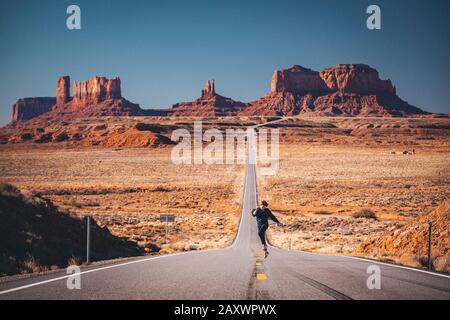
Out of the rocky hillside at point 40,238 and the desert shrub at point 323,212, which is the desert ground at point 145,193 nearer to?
the rocky hillside at point 40,238

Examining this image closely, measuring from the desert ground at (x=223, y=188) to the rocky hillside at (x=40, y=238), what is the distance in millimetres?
4350

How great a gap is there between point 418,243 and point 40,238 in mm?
12443

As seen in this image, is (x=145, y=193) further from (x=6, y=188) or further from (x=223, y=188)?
(x=6, y=188)

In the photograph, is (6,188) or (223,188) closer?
(6,188)

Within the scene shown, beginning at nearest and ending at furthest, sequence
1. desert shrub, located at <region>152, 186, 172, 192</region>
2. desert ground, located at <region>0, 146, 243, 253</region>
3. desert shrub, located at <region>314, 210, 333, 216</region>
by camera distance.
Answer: desert ground, located at <region>0, 146, 243, 253</region>
desert shrub, located at <region>314, 210, 333, 216</region>
desert shrub, located at <region>152, 186, 172, 192</region>

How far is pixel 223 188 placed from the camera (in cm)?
6391

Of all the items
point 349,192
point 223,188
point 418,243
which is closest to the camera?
point 418,243

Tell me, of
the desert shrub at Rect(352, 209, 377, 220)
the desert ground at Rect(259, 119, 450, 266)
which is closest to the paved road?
the desert ground at Rect(259, 119, 450, 266)

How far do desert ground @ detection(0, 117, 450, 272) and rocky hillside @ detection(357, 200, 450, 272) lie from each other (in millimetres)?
306

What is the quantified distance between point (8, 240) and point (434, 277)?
10.5m

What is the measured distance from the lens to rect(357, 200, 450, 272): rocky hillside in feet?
40.9

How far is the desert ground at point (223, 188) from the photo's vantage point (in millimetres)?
31453

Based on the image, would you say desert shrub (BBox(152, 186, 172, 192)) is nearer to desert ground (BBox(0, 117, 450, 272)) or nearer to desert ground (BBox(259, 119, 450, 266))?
desert ground (BBox(0, 117, 450, 272))

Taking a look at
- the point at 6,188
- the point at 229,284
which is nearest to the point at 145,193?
the point at 6,188
